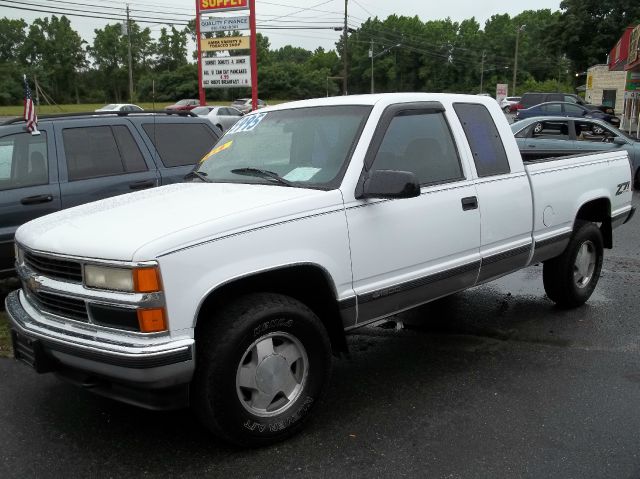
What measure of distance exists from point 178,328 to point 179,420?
1.07 m

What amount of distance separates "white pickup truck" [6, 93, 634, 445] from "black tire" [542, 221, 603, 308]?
0.80 metres

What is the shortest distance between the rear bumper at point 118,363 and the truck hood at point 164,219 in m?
0.41

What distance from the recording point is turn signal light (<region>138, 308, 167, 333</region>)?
2773 millimetres

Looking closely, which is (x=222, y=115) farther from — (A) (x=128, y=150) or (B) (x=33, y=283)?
(B) (x=33, y=283)

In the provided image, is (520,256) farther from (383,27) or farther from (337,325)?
(383,27)

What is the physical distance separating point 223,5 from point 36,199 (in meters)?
Answer: 10.7

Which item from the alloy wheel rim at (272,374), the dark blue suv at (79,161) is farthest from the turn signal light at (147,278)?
the dark blue suv at (79,161)

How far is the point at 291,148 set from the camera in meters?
3.96

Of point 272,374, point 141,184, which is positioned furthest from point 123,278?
point 141,184

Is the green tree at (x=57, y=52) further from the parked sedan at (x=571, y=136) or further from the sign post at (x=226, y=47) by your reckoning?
the parked sedan at (x=571, y=136)

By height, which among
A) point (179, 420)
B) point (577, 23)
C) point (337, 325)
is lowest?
point (179, 420)

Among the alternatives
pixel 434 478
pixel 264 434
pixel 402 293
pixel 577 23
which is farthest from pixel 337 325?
pixel 577 23

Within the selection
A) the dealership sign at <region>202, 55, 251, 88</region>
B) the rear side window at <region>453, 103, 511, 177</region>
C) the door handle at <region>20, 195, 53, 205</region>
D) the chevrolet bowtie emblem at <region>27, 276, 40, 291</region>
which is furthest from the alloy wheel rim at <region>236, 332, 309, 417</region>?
the dealership sign at <region>202, 55, 251, 88</region>

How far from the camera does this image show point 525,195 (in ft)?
15.3
